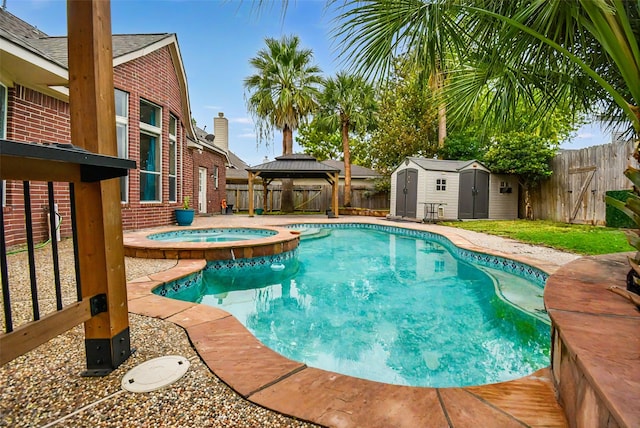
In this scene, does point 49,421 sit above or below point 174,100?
below

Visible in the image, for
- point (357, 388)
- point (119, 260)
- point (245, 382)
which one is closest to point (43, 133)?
point (119, 260)

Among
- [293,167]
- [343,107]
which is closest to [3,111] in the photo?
[293,167]

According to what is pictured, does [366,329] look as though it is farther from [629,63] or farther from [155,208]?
[155,208]

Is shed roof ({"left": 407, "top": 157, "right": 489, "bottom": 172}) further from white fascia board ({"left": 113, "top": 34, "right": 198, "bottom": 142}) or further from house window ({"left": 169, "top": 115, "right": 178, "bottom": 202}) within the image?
house window ({"left": 169, "top": 115, "right": 178, "bottom": 202})

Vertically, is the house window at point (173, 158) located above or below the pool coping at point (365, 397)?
above

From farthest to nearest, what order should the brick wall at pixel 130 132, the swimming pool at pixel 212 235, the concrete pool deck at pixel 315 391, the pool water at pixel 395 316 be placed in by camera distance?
1. the swimming pool at pixel 212 235
2. the brick wall at pixel 130 132
3. the pool water at pixel 395 316
4. the concrete pool deck at pixel 315 391

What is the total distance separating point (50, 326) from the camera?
4.68 feet

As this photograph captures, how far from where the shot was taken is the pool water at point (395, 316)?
2.63m

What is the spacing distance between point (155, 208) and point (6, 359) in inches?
308

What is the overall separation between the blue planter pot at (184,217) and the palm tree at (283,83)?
28.4ft

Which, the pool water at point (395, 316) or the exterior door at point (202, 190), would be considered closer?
the pool water at point (395, 316)

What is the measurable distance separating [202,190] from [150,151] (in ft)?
20.3

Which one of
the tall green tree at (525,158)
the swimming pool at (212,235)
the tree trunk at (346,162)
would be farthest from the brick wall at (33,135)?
the tall green tree at (525,158)

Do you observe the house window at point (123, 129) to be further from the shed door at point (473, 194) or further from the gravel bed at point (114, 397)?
the shed door at point (473, 194)
